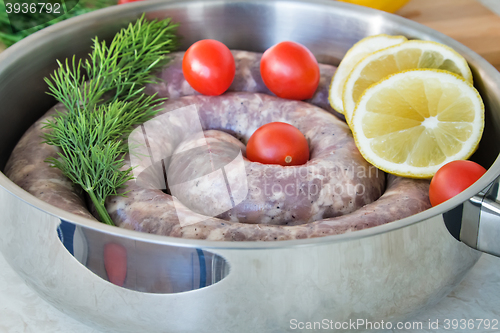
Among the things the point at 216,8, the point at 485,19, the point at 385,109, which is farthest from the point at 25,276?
the point at 485,19

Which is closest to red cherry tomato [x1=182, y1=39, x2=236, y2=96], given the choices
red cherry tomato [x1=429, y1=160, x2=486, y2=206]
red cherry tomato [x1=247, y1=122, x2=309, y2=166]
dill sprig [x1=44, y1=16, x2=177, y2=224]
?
dill sprig [x1=44, y1=16, x2=177, y2=224]

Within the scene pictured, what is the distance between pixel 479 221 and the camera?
28.8 inches

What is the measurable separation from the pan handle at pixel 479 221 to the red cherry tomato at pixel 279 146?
1.56 ft

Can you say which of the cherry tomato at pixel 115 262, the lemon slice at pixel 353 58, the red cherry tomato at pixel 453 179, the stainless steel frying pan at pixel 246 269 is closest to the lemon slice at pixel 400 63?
the lemon slice at pixel 353 58

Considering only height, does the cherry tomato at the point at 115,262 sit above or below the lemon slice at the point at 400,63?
below

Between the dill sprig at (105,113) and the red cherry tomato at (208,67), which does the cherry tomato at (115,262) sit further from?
the red cherry tomato at (208,67)

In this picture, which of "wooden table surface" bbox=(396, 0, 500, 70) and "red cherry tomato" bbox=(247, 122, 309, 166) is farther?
"wooden table surface" bbox=(396, 0, 500, 70)

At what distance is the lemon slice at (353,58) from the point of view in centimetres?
132

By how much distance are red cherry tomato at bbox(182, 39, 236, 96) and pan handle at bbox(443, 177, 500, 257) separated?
0.81 m

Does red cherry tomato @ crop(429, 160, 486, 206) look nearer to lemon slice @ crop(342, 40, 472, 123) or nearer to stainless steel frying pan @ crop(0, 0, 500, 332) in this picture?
stainless steel frying pan @ crop(0, 0, 500, 332)

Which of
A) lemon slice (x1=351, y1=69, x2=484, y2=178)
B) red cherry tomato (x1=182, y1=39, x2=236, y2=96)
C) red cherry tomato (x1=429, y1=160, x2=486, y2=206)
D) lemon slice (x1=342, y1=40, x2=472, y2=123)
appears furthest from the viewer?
red cherry tomato (x1=182, y1=39, x2=236, y2=96)

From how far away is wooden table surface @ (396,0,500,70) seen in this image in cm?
146

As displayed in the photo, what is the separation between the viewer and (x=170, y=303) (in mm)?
704

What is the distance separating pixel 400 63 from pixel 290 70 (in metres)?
0.30
